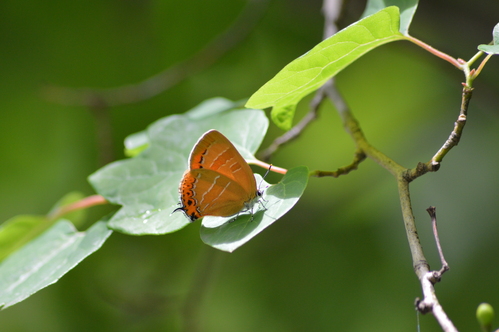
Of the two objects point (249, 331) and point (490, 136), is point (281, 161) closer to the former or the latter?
point (249, 331)

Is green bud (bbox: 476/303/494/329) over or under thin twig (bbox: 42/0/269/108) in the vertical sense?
under

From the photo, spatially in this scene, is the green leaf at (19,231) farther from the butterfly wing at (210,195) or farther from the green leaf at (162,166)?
the butterfly wing at (210,195)

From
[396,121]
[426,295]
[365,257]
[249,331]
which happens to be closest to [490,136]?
[396,121]

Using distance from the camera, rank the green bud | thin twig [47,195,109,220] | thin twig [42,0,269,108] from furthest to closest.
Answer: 1. thin twig [42,0,269,108]
2. thin twig [47,195,109,220]
3. the green bud

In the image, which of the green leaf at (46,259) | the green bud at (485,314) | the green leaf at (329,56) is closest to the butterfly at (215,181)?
the green leaf at (329,56)

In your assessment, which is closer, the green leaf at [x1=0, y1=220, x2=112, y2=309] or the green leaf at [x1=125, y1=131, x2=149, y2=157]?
the green leaf at [x1=0, y1=220, x2=112, y2=309]

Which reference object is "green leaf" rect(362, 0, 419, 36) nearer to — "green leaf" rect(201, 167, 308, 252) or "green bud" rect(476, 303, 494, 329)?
"green leaf" rect(201, 167, 308, 252)

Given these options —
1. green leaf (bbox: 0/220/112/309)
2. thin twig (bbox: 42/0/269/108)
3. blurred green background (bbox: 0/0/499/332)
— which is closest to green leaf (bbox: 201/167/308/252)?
green leaf (bbox: 0/220/112/309)
